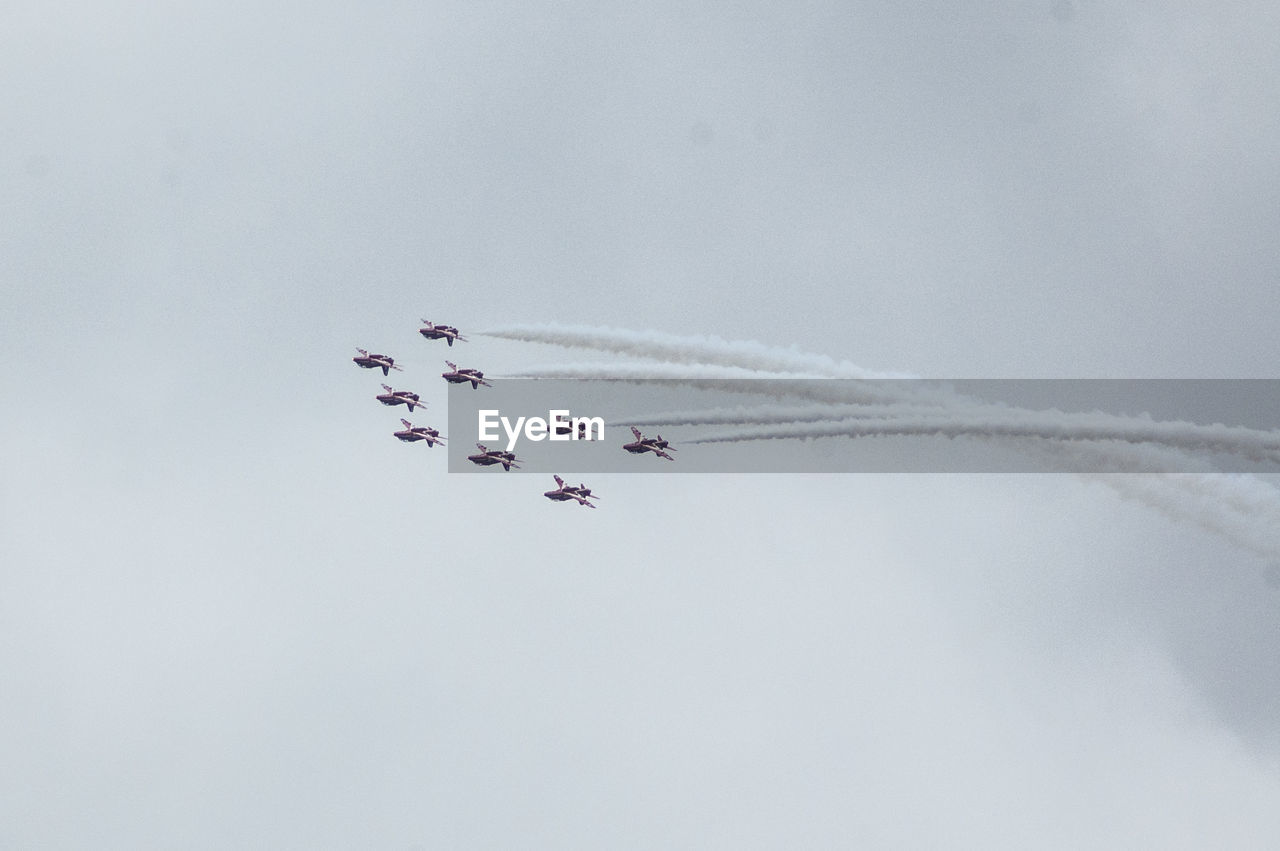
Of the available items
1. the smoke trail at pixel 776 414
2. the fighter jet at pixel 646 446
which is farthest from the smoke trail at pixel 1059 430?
the fighter jet at pixel 646 446

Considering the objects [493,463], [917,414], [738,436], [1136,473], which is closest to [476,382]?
[493,463]

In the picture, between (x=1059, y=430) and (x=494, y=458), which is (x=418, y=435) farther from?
(x=1059, y=430)

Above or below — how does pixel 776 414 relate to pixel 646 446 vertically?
below

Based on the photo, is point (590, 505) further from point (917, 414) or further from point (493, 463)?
point (917, 414)

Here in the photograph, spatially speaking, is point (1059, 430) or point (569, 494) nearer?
point (1059, 430)

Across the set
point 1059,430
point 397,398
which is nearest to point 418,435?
point 397,398

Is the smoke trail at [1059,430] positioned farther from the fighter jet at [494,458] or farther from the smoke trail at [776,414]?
the fighter jet at [494,458]

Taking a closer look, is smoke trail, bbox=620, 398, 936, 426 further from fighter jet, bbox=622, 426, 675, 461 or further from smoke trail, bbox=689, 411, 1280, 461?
fighter jet, bbox=622, 426, 675, 461
